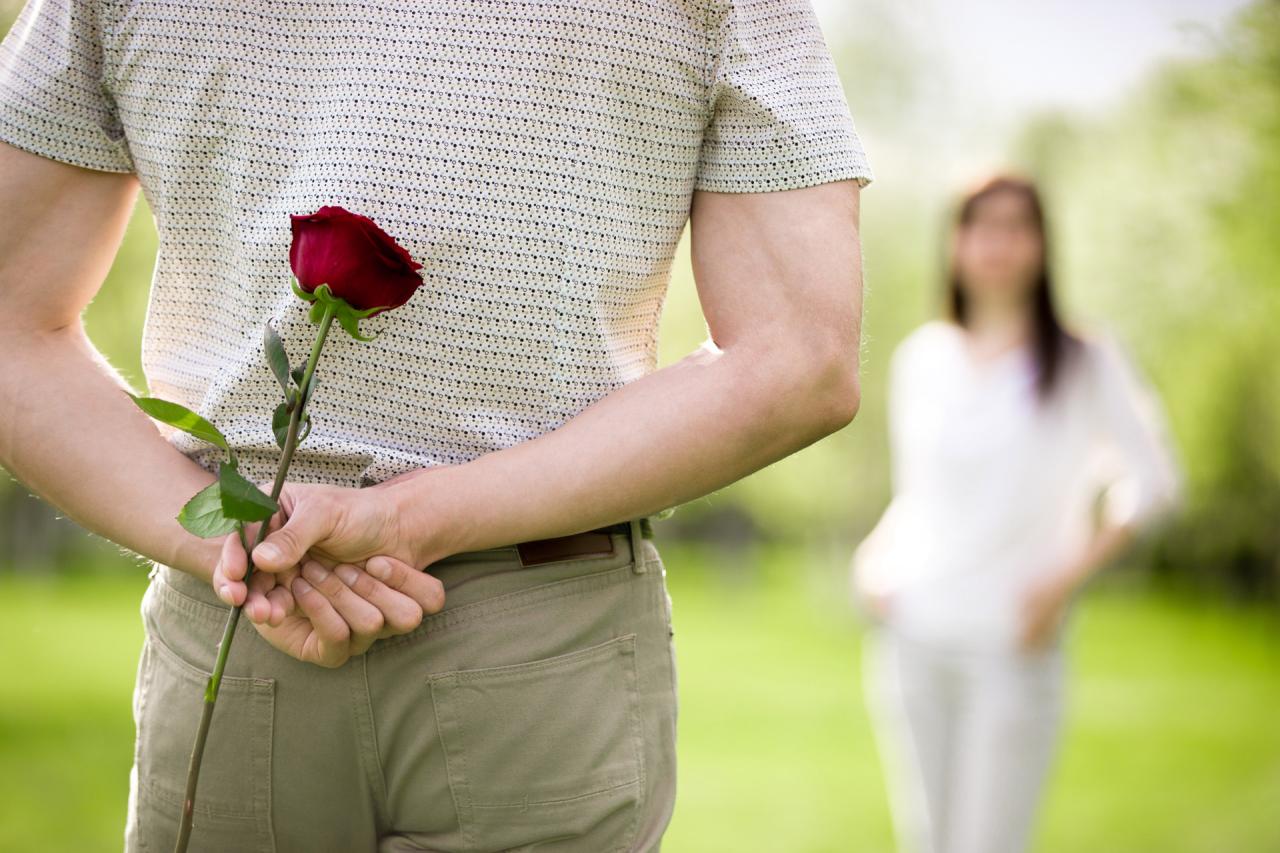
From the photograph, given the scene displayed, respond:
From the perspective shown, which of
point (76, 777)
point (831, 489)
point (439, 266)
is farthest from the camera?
point (831, 489)

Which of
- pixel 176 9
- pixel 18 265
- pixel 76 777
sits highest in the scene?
pixel 176 9

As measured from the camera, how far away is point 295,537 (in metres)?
1.33

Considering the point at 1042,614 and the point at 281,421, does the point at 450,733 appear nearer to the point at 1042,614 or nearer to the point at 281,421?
the point at 281,421

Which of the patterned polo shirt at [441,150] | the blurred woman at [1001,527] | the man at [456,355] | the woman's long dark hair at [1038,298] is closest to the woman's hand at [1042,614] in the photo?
the blurred woman at [1001,527]

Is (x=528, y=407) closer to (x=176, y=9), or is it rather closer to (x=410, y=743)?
(x=410, y=743)

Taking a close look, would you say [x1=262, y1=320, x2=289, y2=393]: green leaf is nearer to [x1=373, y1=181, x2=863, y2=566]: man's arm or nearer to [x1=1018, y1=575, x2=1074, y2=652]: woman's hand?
[x1=373, y1=181, x2=863, y2=566]: man's arm

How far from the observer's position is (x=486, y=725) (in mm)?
1480

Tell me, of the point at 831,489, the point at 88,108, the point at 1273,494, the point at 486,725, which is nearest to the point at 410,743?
the point at 486,725

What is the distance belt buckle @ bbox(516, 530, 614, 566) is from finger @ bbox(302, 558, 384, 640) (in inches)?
7.8

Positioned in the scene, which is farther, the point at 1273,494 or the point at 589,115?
→ the point at 1273,494

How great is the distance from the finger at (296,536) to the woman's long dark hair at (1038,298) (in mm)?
3329

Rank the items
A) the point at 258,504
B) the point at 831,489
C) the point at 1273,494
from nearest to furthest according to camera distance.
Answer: the point at 258,504, the point at 831,489, the point at 1273,494

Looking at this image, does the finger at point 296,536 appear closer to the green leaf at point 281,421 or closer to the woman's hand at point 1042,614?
the green leaf at point 281,421

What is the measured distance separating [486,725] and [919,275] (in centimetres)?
1282
